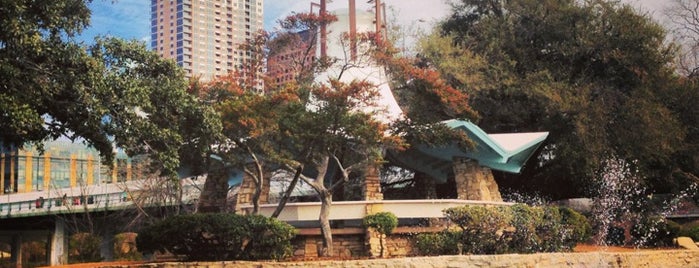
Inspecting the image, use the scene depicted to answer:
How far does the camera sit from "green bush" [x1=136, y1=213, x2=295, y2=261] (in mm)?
15750

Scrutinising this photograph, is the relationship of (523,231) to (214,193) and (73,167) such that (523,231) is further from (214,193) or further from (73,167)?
(73,167)

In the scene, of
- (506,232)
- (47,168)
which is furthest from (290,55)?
(47,168)

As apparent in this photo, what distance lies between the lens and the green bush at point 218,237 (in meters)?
15.8

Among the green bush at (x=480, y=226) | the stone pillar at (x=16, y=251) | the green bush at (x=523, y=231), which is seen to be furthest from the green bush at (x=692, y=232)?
the stone pillar at (x=16, y=251)

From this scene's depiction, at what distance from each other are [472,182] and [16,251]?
3822cm

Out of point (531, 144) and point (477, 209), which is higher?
point (531, 144)

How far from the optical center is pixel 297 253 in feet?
64.7

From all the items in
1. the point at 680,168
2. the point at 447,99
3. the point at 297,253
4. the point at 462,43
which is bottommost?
the point at 297,253

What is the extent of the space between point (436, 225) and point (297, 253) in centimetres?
446

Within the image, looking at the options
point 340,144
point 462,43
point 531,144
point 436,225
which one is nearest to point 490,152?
point 531,144

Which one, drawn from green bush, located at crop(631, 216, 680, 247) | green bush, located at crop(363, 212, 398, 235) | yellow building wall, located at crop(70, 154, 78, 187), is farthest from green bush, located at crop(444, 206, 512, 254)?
yellow building wall, located at crop(70, 154, 78, 187)

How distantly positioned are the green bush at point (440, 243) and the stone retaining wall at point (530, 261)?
1798 mm

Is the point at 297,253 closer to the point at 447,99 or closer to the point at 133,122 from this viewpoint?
the point at 447,99

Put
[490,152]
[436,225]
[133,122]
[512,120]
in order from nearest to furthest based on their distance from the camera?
1. [133,122]
2. [436,225]
3. [490,152]
4. [512,120]
